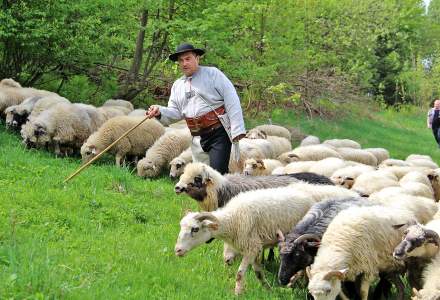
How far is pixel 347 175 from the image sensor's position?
10.6 m

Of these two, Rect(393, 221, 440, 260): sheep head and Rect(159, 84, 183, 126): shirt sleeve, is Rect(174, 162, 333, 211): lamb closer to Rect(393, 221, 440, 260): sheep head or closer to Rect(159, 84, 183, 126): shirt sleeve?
Rect(159, 84, 183, 126): shirt sleeve

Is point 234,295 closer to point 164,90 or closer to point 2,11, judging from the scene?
point 2,11

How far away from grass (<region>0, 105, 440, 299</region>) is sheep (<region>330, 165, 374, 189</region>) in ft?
9.22

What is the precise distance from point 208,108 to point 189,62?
0.64m

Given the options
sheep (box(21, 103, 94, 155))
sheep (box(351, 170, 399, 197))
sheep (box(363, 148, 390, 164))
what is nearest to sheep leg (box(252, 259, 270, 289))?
sheep (box(351, 170, 399, 197))

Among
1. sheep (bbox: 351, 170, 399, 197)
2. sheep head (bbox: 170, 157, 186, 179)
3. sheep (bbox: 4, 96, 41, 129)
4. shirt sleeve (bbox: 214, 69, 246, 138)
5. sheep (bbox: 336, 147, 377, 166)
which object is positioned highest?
shirt sleeve (bbox: 214, 69, 246, 138)

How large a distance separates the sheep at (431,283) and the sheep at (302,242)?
40.9 inches

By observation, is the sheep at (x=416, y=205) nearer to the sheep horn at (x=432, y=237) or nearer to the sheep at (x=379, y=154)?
the sheep horn at (x=432, y=237)

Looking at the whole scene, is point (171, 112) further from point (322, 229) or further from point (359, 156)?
point (359, 156)

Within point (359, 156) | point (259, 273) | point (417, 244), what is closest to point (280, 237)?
point (259, 273)

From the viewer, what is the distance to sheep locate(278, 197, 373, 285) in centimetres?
571

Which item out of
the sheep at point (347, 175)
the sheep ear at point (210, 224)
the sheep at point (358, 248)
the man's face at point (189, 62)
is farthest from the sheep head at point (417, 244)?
the sheep at point (347, 175)

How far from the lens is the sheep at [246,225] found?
6078 millimetres

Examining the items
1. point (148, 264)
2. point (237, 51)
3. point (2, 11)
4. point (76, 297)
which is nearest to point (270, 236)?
point (148, 264)
